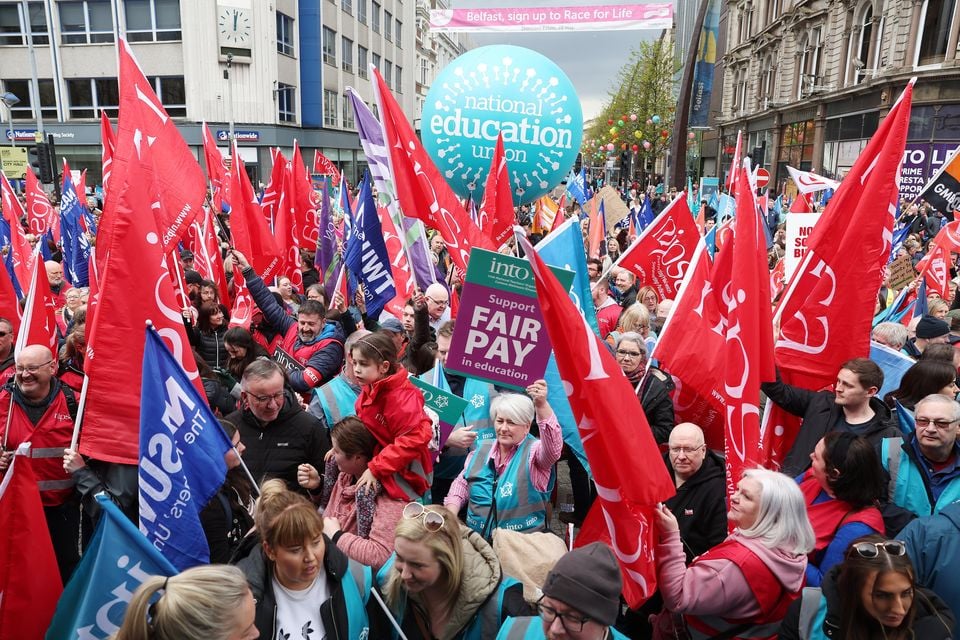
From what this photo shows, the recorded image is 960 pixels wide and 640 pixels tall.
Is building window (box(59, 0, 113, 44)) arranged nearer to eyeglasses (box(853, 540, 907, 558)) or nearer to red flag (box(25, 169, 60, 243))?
red flag (box(25, 169, 60, 243))

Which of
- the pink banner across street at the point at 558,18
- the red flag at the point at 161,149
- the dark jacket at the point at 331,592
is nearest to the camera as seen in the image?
the dark jacket at the point at 331,592

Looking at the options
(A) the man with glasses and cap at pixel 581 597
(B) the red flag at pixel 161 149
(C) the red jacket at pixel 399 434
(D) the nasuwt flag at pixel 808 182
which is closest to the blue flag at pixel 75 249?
(B) the red flag at pixel 161 149

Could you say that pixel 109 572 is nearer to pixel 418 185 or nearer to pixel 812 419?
pixel 812 419

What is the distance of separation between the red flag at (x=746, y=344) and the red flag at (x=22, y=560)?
3.21m

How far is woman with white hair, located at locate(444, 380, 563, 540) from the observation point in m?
3.64

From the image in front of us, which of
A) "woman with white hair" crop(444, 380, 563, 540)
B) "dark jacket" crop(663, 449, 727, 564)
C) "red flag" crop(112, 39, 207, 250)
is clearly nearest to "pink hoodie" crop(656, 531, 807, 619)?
"dark jacket" crop(663, 449, 727, 564)

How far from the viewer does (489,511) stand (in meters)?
3.73

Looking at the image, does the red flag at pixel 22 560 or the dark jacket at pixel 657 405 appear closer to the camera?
the red flag at pixel 22 560

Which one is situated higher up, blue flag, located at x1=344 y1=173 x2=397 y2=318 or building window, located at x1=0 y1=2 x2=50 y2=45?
building window, located at x1=0 y1=2 x2=50 y2=45

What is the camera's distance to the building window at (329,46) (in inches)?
1527

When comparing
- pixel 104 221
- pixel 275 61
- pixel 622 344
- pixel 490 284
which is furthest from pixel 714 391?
pixel 275 61

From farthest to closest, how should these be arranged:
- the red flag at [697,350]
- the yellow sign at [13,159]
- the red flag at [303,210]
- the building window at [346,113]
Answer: the building window at [346,113] < the yellow sign at [13,159] < the red flag at [303,210] < the red flag at [697,350]

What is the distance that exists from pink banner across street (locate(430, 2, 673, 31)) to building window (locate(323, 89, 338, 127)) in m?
9.72

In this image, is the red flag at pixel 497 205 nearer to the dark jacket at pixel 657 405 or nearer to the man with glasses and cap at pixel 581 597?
the dark jacket at pixel 657 405
